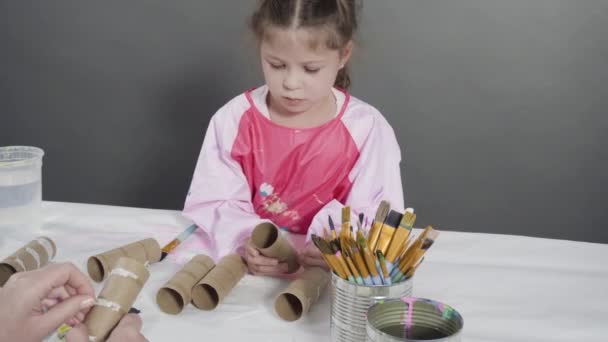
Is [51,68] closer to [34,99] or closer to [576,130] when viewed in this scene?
[34,99]

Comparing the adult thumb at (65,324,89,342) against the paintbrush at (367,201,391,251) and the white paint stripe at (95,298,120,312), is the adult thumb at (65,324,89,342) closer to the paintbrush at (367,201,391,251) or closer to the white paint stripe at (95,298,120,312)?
the white paint stripe at (95,298,120,312)

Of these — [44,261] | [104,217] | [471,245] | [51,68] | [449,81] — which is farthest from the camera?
[51,68]

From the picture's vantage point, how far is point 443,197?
2.74 meters

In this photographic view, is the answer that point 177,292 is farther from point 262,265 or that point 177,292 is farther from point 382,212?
point 382,212

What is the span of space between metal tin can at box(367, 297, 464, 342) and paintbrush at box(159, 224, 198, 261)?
607 mm

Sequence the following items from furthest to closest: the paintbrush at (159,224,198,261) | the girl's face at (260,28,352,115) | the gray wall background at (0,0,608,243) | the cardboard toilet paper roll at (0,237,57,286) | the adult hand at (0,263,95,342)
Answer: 1. the gray wall background at (0,0,608,243)
2. the girl's face at (260,28,352,115)
3. the paintbrush at (159,224,198,261)
4. the cardboard toilet paper roll at (0,237,57,286)
5. the adult hand at (0,263,95,342)

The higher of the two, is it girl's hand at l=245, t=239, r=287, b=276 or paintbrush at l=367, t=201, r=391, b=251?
paintbrush at l=367, t=201, r=391, b=251

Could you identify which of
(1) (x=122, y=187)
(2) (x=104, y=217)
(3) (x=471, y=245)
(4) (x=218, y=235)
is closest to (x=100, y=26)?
(1) (x=122, y=187)

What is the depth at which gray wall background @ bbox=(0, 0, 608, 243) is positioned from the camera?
8.39ft

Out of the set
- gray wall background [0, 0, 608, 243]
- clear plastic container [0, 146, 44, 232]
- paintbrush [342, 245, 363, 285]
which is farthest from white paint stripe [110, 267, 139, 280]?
gray wall background [0, 0, 608, 243]

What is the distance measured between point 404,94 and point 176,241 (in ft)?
4.40

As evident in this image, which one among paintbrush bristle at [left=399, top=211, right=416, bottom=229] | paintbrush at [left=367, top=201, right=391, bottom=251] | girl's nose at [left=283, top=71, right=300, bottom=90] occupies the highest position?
girl's nose at [left=283, top=71, right=300, bottom=90]

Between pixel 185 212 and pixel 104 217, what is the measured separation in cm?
18

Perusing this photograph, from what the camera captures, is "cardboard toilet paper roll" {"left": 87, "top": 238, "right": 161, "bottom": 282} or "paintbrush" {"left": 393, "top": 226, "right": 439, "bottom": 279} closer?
"paintbrush" {"left": 393, "top": 226, "right": 439, "bottom": 279}
